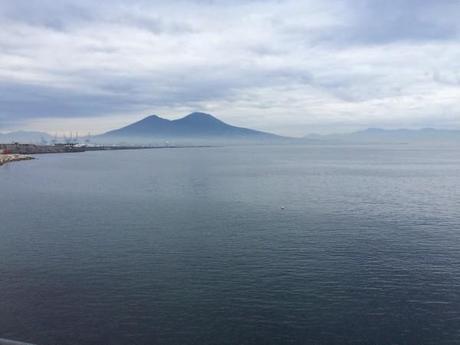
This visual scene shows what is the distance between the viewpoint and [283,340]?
19.0 m

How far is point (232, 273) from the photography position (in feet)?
86.0

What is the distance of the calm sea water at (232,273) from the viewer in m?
19.9

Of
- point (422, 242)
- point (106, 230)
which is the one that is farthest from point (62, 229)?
point (422, 242)

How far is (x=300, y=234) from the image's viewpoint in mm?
35219

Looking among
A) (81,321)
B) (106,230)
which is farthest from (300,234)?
(81,321)

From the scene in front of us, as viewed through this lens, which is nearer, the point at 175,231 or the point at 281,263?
the point at 281,263

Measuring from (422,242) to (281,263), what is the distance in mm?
11808

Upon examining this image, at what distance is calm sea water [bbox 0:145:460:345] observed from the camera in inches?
782

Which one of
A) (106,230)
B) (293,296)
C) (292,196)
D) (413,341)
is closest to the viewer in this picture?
(413,341)

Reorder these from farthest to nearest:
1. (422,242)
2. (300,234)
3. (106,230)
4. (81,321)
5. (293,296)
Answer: (106,230), (300,234), (422,242), (293,296), (81,321)

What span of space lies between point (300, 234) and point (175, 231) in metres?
10.2

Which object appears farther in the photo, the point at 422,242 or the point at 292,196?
the point at 292,196

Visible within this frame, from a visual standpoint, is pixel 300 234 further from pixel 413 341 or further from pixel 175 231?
pixel 413 341

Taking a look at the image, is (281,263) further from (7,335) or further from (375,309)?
(7,335)
